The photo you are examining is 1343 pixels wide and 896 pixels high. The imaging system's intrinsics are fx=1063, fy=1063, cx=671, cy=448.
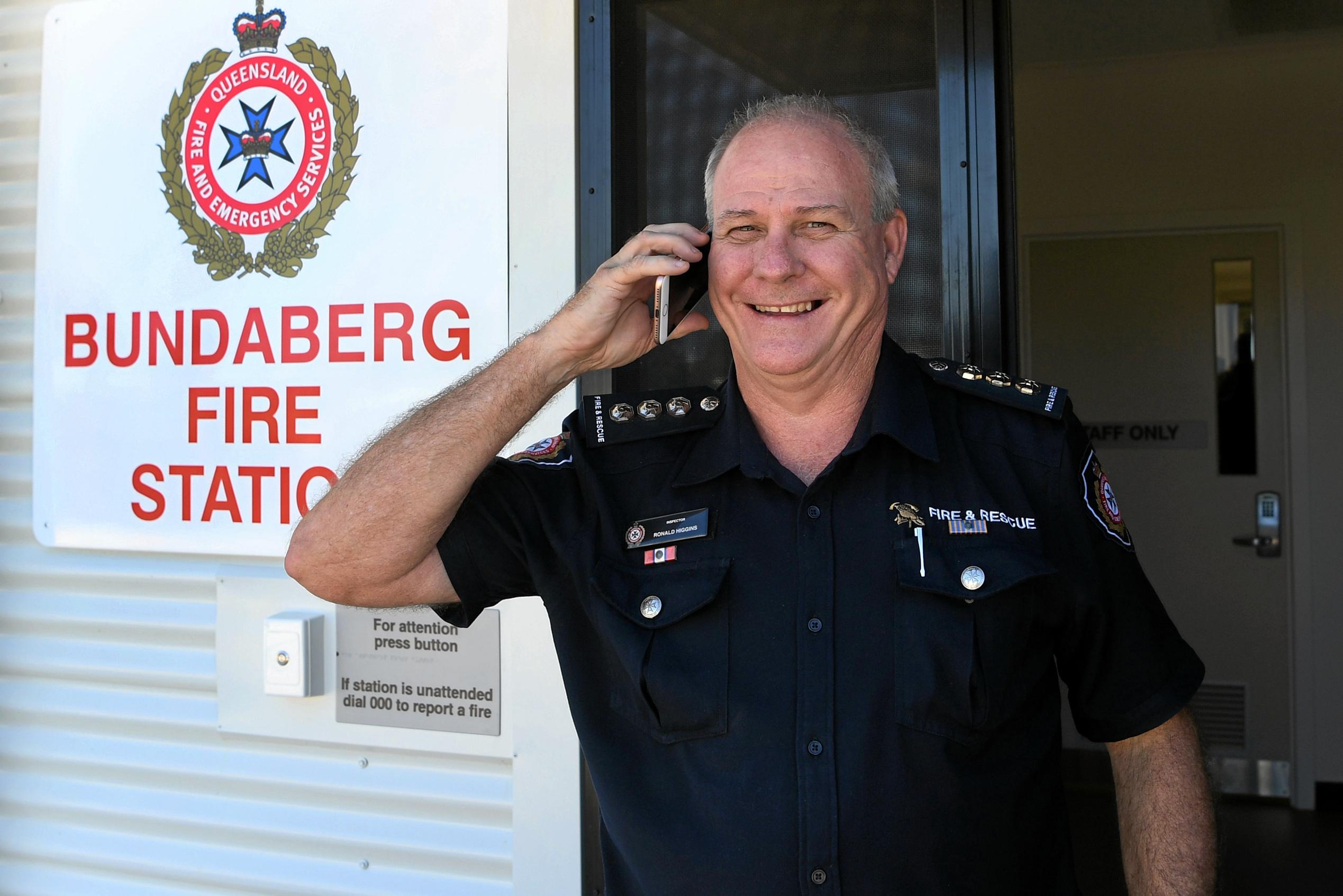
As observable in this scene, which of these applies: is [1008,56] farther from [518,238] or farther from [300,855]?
[300,855]

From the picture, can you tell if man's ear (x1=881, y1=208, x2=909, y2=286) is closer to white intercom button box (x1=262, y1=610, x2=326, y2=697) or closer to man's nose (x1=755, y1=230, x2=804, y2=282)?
man's nose (x1=755, y1=230, x2=804, y2=282)

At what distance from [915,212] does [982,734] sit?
1020mm

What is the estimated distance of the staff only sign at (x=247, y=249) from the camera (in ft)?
7.73

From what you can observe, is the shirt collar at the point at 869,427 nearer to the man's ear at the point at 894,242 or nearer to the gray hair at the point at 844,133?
the man's ear at the point at 894,242

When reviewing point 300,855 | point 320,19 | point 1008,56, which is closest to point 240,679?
point 300,855

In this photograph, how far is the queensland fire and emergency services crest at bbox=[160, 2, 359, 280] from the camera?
246 cm

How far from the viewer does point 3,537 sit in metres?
2.86

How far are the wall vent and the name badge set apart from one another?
14.3ft

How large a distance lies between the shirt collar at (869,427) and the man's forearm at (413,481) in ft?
0.89

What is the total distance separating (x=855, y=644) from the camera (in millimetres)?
1504

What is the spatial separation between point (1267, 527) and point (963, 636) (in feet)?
14.3

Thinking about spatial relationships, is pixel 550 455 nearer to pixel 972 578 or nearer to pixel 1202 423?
pixel 972 578

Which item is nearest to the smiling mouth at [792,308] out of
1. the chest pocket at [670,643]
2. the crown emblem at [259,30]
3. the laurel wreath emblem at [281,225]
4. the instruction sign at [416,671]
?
the chest pocket at [670,643]

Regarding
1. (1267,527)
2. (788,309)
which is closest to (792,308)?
(788,309)
